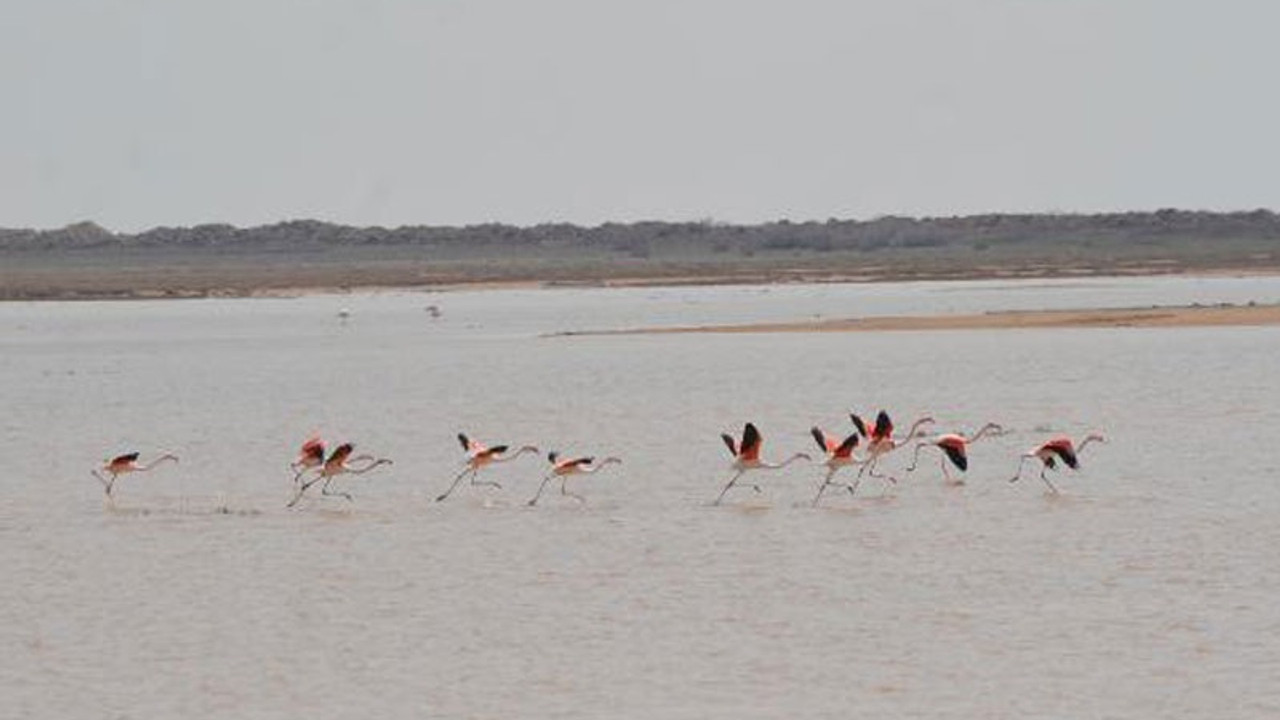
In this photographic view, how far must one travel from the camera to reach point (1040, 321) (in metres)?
41.7

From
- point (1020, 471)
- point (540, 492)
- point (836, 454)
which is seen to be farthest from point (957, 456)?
point (540, 492)

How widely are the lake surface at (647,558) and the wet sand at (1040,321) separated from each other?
819 centimetres

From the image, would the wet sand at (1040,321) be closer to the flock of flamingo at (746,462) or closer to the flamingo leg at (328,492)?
the flock of flamingo at (746,462)

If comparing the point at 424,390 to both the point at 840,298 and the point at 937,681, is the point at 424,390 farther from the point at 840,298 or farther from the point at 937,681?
the point at 840,298

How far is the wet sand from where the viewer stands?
3962 centimetres

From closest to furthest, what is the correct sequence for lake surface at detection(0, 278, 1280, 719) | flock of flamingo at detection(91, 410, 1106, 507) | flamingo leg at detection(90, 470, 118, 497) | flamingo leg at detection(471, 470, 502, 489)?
lake surface at detection(0, 278, 1280, 719) → flock of flamingo at detection(91, 410, 1106, 507) → flamingo leg at detection(90, 470, 118, 497) → flamingo leg at detection(471, 470, 502, 489)

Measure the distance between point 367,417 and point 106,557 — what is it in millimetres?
11254

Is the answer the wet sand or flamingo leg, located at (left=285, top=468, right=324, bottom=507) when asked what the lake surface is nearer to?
flamingo leg, located at (left=285, top=468, right=324, bottom=507)

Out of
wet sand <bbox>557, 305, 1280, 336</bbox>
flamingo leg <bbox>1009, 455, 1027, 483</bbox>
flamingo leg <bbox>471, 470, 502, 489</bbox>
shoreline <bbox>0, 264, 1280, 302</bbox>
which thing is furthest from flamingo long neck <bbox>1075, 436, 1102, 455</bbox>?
shoreline <bbox>0, 264, 1280, 302</bbox>

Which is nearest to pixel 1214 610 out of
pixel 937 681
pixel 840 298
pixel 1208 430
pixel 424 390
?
pixel 937 681

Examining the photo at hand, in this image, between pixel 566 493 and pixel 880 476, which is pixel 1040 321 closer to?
pixel 880 476

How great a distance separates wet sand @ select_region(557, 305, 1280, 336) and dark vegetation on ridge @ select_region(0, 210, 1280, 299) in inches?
1275

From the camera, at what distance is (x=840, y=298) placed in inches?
2352

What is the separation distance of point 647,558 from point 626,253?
99.8 meters
